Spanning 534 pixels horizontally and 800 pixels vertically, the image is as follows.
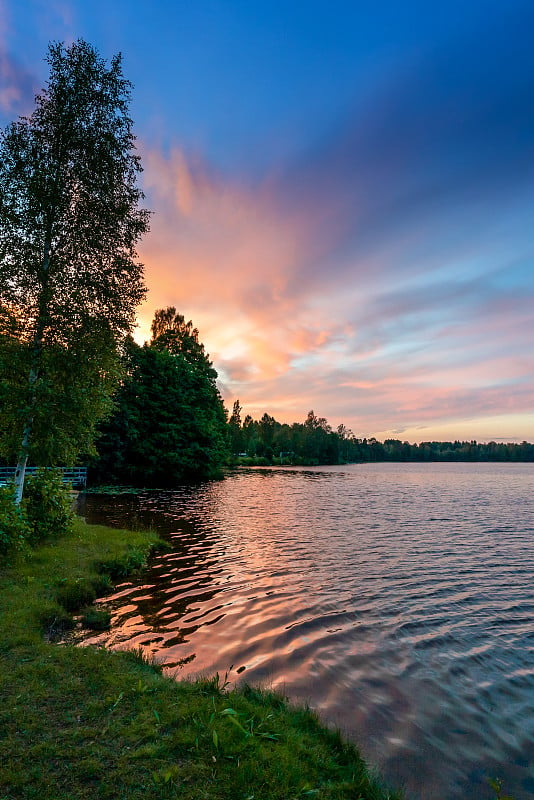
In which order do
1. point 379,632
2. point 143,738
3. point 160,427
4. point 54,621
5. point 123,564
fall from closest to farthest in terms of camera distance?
1. point 143,738
2. point 54,621
3. point 379,632
4. point 123,564
5. point 160,427

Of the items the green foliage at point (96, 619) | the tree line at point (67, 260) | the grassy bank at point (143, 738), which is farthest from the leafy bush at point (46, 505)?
the grassy bank at point (143, 738)

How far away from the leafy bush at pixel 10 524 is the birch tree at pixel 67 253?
1.40 meters

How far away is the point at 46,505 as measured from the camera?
14336 millimetres

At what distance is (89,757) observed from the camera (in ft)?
14.2

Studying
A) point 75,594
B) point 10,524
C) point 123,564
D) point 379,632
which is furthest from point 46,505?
point 379,632

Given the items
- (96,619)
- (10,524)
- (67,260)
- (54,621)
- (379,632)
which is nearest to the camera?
(54,621)

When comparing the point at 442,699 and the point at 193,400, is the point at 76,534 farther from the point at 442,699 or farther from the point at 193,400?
the point at 193,400

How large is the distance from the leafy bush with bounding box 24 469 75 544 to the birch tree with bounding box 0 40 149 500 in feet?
3.69

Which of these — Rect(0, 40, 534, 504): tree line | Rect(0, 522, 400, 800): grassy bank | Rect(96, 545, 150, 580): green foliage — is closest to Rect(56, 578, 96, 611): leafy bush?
Rect(96, 545, 150, 580): green foliage

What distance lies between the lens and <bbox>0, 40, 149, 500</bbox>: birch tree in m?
13.2

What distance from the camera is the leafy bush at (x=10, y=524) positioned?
11164 mm

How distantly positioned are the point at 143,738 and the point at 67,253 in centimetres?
1448

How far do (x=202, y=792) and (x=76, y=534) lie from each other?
13.2m

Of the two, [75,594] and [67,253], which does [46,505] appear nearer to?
[75,594]
